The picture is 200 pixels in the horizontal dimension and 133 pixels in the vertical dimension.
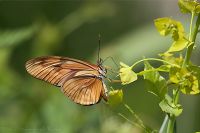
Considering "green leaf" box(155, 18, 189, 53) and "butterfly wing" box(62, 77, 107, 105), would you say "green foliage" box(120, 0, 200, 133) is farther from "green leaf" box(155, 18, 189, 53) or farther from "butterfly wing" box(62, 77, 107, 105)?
"butterfly wing" box(62, 77, 107, 105)

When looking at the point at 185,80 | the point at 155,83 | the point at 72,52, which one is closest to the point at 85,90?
the point at 155,83

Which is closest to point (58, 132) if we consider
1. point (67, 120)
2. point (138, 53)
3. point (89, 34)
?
point (67, 120)

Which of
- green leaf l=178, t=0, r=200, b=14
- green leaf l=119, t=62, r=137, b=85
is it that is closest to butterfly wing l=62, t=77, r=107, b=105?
green leaf l=119, t=62, r=137, b=85

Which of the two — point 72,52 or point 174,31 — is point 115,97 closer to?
point 174,31

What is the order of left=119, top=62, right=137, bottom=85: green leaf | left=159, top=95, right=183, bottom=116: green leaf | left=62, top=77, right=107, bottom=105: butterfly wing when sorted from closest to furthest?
left=159, top=95, right=183, bottom=116: green leaf
left=119, top=62, right=137, bottom=85: green leaf
left=62, top=77, right=107, bottom=105: butterfly wing

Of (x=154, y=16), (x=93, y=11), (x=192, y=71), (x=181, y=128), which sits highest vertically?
(x=192, y=71)

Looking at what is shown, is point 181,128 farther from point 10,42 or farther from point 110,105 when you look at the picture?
point 110,105
